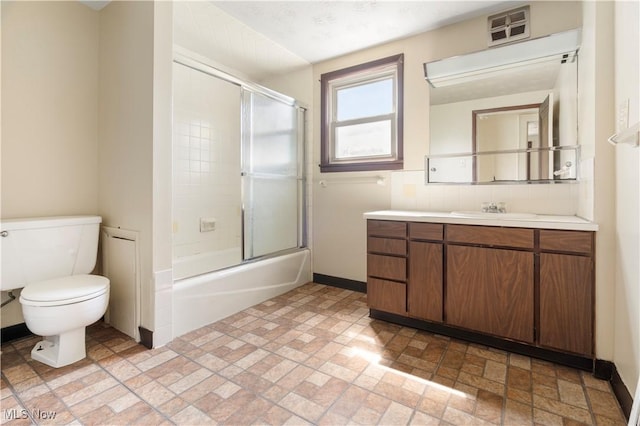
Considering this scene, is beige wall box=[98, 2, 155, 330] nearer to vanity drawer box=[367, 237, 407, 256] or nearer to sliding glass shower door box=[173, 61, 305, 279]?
sliding glass shower door box=[173, 61, 305, 279]

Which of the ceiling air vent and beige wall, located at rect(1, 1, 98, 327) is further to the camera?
the ceiling air vent

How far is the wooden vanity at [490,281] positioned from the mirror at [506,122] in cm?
67

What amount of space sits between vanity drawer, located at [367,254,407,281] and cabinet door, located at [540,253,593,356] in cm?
83

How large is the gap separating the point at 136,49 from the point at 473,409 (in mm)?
2807

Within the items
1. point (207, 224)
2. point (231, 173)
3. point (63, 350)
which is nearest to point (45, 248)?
point (63, 350)

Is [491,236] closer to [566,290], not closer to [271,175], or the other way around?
[566,290]

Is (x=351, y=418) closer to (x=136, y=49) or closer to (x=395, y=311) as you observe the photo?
(x=395, y=311)

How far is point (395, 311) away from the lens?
2275mm

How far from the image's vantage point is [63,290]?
1.71 metres

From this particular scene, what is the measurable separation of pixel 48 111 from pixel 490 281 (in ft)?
10.5

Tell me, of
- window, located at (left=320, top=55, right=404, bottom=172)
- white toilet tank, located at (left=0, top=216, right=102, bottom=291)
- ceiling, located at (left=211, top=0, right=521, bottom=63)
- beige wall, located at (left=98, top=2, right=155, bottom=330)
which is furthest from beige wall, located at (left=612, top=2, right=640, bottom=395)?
white toilet tank, located at (left=0, top=216, right=102, bottom=291)

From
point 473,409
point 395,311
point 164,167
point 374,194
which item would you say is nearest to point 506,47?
point 374,194

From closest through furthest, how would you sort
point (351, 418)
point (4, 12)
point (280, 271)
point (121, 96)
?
point (351, 418), point (4, 12), point (121, 96), point (280, 271)

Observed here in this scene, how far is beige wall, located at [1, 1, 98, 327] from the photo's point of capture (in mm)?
1984
